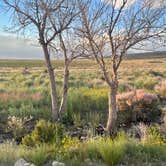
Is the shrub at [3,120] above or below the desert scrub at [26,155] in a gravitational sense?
below

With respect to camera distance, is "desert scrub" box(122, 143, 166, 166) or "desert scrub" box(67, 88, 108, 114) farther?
"desert scrub" box(67, 88, 108, 114)

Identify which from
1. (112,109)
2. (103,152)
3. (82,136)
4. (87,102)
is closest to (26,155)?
(103,152)

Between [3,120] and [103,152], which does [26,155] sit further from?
[3,120]

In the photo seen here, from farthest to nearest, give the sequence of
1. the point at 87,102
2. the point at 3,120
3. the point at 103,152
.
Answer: the point at 87,102, the point at 3,120, the point at 103,152

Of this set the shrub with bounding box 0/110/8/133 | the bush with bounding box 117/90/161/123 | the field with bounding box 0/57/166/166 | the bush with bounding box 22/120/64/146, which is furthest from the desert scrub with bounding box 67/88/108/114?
the bush with bounding box 22/120/64/146

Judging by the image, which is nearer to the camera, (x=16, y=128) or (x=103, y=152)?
(x=103, y=152)

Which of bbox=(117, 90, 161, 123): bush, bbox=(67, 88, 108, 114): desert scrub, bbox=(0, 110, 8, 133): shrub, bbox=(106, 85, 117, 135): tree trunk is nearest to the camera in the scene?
bbox=(106, 85, 117, 135): tree trunk

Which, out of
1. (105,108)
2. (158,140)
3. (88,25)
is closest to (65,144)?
(158,140)

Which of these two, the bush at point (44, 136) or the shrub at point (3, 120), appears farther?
the shrub at point (3, 120)

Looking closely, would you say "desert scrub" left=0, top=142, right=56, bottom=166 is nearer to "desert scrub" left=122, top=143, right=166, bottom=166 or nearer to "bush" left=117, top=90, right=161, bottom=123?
"desert scrub" left=122, top=143, right=166, bottom=166

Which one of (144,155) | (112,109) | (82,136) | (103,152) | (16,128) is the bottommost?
(82,136)

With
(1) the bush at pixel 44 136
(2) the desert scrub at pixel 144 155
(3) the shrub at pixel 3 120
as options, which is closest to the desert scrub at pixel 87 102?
(3) the shrub at pixel 3 120

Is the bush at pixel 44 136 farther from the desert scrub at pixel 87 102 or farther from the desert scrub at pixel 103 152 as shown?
the desert scrub at pixel 87 102

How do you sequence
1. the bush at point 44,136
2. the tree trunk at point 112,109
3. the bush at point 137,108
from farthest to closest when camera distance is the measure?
the bush at point 137,108 → the tree trunk at point 112,109 → the bush at point 44,136
